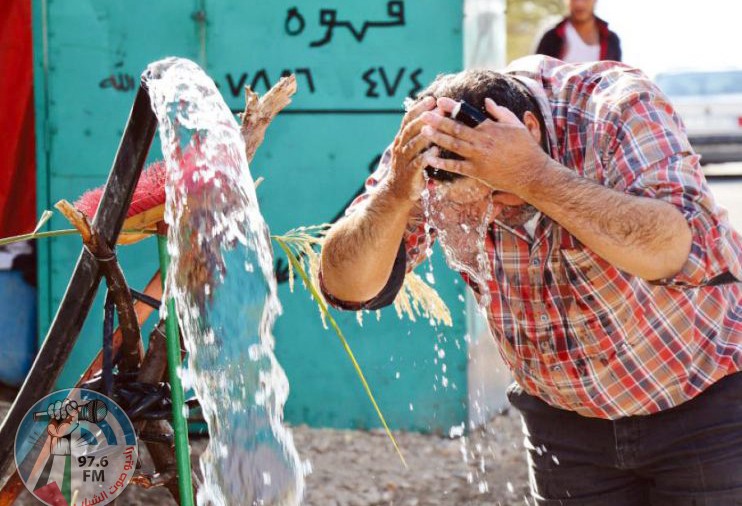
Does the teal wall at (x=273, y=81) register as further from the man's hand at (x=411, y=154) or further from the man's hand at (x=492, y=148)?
the man's hand at (x=492, y=148)

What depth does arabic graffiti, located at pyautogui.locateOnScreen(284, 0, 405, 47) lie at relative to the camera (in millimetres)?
4621

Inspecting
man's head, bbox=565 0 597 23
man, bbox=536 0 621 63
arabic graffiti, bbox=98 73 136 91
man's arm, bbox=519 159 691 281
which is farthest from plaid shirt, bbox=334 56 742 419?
man's head, bbox=565 0 597 23

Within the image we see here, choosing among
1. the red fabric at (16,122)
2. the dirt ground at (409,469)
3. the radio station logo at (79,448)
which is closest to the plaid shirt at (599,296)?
the radio station logo at (79,448)

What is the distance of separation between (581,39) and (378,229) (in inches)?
153

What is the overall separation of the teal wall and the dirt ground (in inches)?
14.8

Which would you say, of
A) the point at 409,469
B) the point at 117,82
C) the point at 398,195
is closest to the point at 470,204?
the point at 398,195

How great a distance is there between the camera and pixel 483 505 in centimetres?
418

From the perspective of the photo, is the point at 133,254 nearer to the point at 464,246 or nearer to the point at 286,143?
the point at 286,143

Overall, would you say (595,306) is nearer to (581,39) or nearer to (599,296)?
(599,296)

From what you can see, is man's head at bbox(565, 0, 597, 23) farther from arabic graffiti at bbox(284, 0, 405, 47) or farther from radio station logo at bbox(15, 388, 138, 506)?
radio station logo at bbox(15, 388, 138, 506)

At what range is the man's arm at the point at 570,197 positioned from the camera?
180 cm

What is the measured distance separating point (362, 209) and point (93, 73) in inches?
112

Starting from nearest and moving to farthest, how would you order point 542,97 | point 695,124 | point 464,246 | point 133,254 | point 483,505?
Result: 1. point 542,97
2. point 464,246
3. point 483,505
4. point 133,254
5. point 695,124

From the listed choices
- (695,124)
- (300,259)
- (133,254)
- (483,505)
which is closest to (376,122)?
(133,254)
